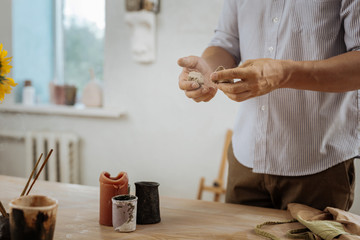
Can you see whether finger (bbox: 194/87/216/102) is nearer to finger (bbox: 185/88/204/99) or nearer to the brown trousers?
finger (bbox: 185/88/204/99)

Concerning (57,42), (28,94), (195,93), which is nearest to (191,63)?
(195,93)

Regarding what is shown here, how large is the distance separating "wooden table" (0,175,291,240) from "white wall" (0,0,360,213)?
56.9 inches

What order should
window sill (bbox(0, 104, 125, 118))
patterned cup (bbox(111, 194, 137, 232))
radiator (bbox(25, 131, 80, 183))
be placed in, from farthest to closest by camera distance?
1. radiator (bbox(25, 131, 80, 183))
2. window sill (bbox(0, 104, 125, 118))
3. patterned cup (bbox(111, 194, 137, 232))

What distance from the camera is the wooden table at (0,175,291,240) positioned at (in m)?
1.07

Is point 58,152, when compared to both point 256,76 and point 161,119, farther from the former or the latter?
point 256,76

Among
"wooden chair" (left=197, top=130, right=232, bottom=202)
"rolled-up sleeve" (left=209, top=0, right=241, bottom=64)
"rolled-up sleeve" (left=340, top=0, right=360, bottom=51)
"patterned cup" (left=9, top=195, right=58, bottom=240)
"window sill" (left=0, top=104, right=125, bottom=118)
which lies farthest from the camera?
"window sill" (left=0, top=104, right=125, bottom=118)

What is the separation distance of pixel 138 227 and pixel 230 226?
10.8 inches

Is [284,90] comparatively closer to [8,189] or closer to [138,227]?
[138,227]

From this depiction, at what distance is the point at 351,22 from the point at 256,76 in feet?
1.27

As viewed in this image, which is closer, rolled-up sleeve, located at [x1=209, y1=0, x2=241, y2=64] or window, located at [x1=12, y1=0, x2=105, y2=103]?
rolled-up sleeve, located at [x1=209, y1=0, x2=241, y2=64]

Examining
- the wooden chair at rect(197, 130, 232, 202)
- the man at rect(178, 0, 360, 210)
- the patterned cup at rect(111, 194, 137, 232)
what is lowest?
the wooden chair at rect(197, 130, 232, 202)

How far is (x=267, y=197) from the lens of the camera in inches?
55.5

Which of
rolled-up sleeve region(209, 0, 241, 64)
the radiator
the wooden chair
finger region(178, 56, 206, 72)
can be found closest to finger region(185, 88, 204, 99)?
finger region(178, 56, 206, 72)

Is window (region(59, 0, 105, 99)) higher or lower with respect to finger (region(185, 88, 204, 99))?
higher
